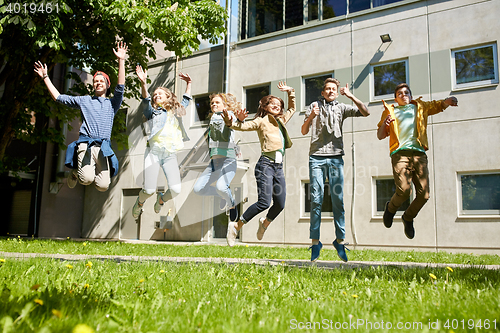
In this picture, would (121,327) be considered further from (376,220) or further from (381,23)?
(381,23)

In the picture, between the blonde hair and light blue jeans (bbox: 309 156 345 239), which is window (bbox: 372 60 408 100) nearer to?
the blonde hair

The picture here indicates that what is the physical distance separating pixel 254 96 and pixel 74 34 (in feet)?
22.9

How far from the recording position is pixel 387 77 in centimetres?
1352

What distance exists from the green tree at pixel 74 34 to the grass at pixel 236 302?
7.36m

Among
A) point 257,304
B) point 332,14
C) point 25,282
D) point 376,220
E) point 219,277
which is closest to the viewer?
point 257,304

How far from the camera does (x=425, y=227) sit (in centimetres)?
1218

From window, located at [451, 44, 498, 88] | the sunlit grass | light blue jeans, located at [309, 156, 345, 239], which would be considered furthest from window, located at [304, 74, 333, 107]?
the sunlit grass

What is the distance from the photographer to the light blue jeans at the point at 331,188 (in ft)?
17.3

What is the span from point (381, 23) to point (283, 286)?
498 inches

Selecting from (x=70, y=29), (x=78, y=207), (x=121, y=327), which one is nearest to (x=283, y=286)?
(x=121, y=327)

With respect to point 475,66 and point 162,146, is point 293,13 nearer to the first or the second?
point 475,66

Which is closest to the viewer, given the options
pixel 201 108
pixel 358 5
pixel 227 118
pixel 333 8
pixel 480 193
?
pixel 227 118

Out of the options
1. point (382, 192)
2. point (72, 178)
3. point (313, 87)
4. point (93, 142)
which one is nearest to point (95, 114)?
point (93, 142)

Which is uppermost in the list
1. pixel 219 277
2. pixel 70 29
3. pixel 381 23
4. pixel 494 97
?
pixel 381 23
